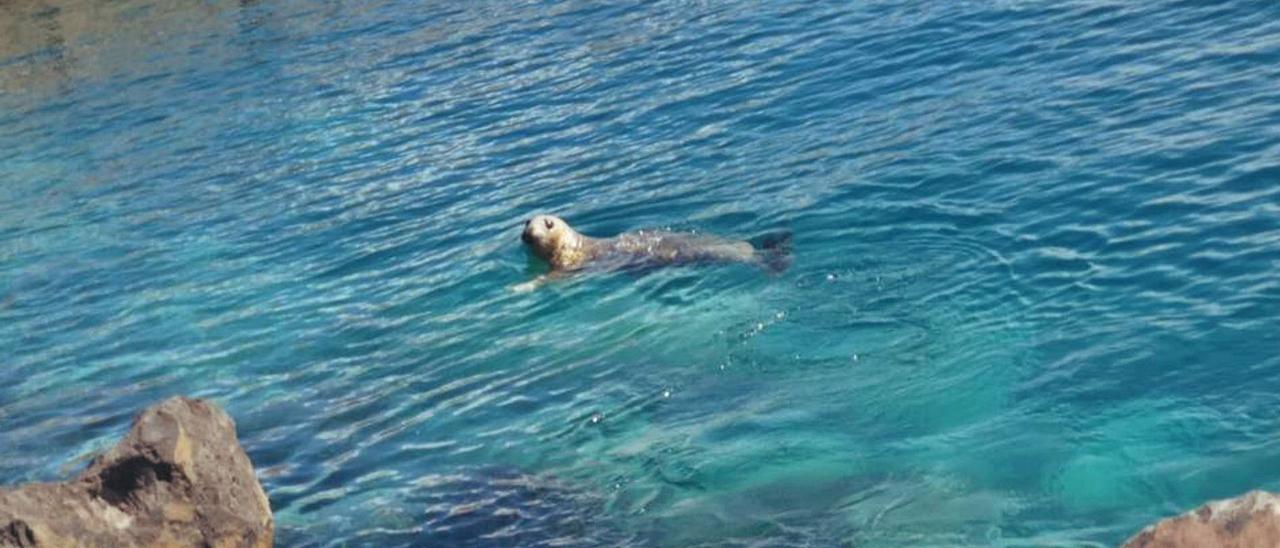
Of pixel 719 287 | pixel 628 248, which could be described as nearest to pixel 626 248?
pixel 628 248

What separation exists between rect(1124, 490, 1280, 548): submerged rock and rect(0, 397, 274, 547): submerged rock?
19.6 ft

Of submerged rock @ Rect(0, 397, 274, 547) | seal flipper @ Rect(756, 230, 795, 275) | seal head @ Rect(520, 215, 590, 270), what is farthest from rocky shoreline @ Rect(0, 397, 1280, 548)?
seal flipper @ Rect(756, 230, 795, 275)

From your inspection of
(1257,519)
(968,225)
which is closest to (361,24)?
(968,225)

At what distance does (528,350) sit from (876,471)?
400cm

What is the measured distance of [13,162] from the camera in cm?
2452

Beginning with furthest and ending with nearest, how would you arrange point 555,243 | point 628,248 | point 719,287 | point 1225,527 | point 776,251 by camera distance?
point 628,248, point 555,243, point 776,251, point 719,287, point 1225,527

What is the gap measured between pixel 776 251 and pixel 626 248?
147cm

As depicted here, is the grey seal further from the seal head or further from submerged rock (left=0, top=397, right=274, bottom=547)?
submerged rock (left=0, top=397, right=274, bottom=547)

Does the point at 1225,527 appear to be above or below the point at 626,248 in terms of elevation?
above

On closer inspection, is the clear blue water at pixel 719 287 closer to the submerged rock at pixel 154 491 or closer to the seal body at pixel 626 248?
the seal body at pixel 626 248

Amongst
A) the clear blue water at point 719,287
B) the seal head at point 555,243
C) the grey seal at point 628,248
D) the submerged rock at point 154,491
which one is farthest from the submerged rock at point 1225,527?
the seal head at point 555,243

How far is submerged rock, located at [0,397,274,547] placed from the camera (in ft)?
32.4

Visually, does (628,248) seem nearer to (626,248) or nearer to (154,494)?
(626,248)

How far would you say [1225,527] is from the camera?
5.77m
